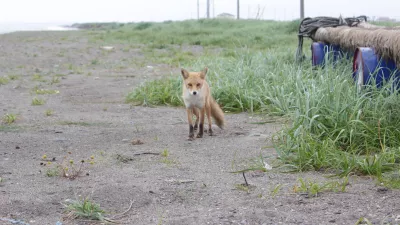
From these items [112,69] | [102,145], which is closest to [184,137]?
[102,145]

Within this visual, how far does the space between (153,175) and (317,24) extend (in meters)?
5.88

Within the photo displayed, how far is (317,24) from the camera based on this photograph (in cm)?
940

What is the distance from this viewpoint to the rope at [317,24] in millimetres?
9180

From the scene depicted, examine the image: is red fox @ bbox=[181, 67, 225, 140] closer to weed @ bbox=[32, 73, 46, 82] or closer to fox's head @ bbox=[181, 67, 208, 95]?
fox's head @ bbox=[181, 67, 208, 95]

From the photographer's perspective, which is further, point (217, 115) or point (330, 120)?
point (217, 115)

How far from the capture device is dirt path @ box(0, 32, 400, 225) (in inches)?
133

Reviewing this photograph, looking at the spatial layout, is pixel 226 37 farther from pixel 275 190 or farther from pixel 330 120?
pixel 275 190

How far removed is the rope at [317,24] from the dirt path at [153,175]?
2825 millimetres

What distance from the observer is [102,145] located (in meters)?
5.38

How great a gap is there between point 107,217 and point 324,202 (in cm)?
127

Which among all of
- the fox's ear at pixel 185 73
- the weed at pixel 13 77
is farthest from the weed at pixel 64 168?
the weed at pixel 13 77

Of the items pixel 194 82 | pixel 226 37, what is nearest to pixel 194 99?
pixel 194 82

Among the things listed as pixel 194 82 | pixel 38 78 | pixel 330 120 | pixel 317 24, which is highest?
pixel 317 24

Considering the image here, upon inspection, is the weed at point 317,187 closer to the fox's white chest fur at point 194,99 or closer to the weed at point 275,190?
the weed at point 275,190
